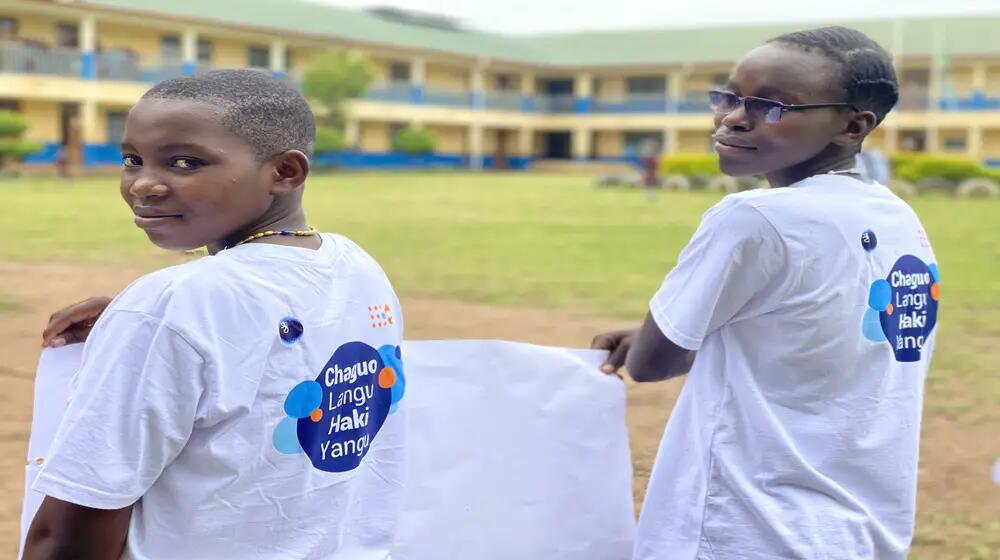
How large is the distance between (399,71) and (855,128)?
4108cm

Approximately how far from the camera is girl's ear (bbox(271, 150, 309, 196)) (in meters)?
1.42

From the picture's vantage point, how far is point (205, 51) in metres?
34.7

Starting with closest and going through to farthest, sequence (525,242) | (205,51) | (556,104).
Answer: (525,242), (205,51), (556,104)

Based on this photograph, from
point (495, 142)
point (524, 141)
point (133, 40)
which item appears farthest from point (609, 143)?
point (133, 40)

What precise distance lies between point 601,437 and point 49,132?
3110 cm

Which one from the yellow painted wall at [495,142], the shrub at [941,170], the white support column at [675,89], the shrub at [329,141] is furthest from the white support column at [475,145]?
the shrub at [941,170]

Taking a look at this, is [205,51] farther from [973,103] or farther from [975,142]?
[975,142]

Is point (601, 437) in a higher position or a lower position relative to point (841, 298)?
lower

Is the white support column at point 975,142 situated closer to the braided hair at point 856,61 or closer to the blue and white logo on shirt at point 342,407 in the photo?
the braided hair at point 856,61

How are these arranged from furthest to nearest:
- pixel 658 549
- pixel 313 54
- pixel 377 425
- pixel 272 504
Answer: pixel 313 54 → pixel 658 549 → pixel 377 425 → pixel 272 504

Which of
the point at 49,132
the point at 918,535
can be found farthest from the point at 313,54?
the point at 918,535

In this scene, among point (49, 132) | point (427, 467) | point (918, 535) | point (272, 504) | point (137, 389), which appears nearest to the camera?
point (137, 389)

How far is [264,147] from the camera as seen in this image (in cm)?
140

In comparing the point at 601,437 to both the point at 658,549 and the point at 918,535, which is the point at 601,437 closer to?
the point at 658,549
